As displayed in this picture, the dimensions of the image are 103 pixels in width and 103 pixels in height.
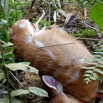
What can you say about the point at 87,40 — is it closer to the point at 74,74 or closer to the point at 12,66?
the point at 74,74

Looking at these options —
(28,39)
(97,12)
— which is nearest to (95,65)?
(97,12)

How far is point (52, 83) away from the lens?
2213 mm

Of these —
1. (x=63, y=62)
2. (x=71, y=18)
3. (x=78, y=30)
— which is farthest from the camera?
(x=71, y=18)

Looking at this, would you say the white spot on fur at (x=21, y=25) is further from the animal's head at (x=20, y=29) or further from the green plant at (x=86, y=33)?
the green plant at (x=86, y=33)

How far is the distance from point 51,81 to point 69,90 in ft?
0.63

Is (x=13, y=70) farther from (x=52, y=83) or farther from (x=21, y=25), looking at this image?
(x=21, y=25)

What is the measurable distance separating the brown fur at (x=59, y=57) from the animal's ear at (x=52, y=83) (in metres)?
0.07

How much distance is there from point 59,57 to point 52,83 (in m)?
0.29

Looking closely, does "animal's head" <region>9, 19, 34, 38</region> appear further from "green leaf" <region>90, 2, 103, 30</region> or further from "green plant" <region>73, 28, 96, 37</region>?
"green leaf" <region>90, 2, 103, 30</region>

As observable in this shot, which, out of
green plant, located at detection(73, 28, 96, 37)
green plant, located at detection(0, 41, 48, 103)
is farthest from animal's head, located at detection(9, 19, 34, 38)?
green plant, located at detection(0, 41, 48, 103)

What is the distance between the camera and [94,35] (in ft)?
9.71

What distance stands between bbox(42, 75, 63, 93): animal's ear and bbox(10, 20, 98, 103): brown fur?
0.07 m

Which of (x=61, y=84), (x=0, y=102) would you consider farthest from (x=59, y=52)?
(x=0, y=102)

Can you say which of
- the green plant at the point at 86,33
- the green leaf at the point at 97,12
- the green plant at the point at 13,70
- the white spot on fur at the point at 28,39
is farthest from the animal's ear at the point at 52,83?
the green plant at the point at 86,33
